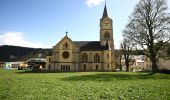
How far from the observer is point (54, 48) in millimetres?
76812

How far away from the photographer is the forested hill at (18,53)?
115 meters

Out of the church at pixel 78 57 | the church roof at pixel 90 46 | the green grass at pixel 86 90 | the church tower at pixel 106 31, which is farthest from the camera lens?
the church tower at pixel 106 31

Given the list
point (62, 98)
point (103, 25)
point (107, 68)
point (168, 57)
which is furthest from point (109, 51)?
point (62, 98)

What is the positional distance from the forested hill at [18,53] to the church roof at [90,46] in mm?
38296

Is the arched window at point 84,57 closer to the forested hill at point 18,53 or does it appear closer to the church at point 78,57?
the church at point 78,57

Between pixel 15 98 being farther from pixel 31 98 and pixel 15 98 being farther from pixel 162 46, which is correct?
pixel 162 46

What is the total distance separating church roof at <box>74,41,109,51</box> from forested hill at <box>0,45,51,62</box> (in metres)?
38.3

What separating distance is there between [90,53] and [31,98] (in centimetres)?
6424

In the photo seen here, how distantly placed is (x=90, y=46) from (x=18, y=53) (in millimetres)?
52546

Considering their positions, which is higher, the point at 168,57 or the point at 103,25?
the point at 103,25

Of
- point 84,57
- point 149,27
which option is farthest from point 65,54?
point 149,27

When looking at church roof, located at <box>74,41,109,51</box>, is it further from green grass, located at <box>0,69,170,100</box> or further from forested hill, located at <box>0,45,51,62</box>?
green grass, located at <box>0,69,170,100</box>

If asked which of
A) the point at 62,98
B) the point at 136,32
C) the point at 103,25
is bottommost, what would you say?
the point at 62,98

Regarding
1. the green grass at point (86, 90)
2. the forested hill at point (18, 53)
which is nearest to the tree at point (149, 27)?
the green grass at point (86, 90)
